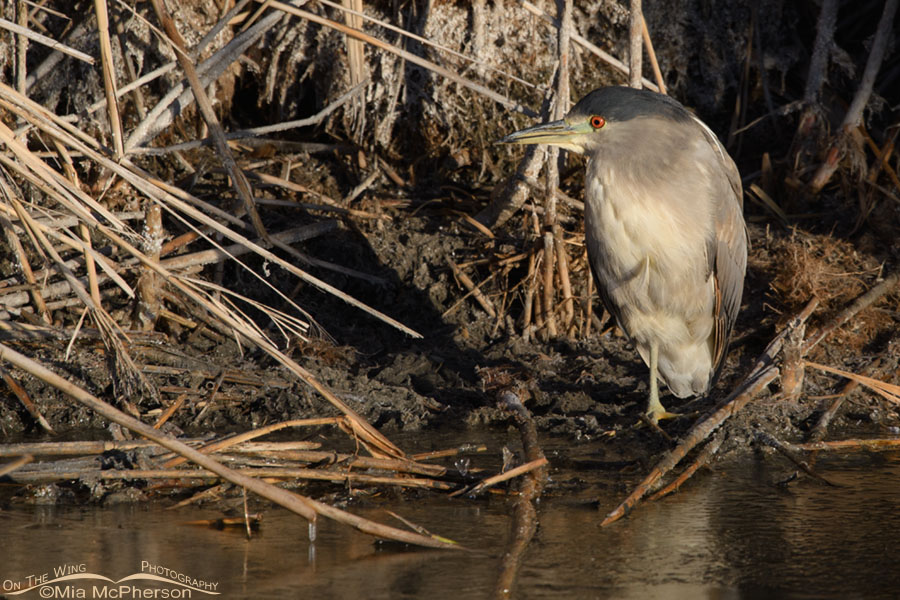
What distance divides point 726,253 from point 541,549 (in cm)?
201

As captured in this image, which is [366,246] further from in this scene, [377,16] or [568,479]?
[568,479]

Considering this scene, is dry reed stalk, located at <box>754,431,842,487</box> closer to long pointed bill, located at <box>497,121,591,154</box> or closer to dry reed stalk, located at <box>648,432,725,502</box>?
dry reed stalk, located at <box>648,432,725,502</box>

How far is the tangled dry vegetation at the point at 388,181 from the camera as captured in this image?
A: 4.04 m

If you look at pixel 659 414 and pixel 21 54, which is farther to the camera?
pixel 21 54

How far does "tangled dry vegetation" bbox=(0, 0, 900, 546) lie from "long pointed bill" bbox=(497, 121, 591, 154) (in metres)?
0.57

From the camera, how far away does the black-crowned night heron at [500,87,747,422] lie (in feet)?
12.8

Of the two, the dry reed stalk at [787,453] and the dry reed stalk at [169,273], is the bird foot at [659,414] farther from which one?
the dry reed stalk at [169,273]

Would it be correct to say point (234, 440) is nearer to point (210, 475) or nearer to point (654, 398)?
point (210, 475)

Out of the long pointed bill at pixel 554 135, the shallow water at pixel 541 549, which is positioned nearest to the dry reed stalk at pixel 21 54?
the long pointed bill at pixel 554 135

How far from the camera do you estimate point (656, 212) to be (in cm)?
387

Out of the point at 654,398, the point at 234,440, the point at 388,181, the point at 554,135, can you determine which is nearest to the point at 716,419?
the point at 654,398

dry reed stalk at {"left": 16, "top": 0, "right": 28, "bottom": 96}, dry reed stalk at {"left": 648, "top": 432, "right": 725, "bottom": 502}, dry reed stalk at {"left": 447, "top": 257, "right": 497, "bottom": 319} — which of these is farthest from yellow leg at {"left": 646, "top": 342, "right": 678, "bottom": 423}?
dry reed stalk at {"left": 16, "top": 0, "right": 28, "bottom": 96}

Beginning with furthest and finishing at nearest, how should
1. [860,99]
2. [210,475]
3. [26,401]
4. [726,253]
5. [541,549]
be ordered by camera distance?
[860,99], [726,253], [26,401], [210,475], [541,549]

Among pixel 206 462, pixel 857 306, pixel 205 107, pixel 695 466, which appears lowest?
pixel 695 466
